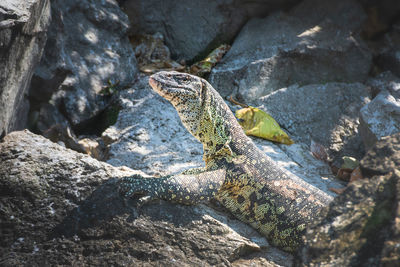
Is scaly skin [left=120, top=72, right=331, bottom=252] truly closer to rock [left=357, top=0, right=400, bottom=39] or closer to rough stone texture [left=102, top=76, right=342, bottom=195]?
rough stone texture [left=102, top=76, right=342, bottom=195]

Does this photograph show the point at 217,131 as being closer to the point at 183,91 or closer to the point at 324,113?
the point at 183,91

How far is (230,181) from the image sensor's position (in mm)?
4484

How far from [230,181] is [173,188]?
78 cm

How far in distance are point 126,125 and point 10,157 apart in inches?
131

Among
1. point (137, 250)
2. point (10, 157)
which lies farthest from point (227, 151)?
point (10, 157)

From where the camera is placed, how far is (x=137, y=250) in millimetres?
3539

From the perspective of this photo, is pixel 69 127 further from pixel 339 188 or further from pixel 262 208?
pixel 339 188

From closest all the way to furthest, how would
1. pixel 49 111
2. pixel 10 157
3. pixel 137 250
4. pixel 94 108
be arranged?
pixel 137 250, pixel 10 157, pixel 49 111, pixel 94 108

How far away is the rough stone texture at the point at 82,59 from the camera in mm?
7000

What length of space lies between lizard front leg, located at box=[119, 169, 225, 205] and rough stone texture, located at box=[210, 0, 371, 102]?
4.59 meters

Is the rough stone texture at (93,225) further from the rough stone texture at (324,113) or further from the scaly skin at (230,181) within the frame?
the rough stone texture at (324,113)

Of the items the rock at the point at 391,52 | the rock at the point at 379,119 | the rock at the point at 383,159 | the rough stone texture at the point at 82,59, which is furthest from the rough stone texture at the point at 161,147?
the rock at the point at 391,52

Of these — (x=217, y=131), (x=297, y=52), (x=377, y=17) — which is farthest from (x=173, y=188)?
(x=377, y=17)

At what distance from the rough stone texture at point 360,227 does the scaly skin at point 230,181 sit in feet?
5.06
